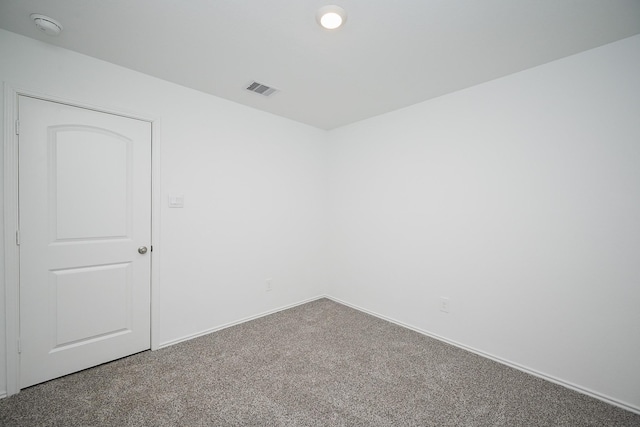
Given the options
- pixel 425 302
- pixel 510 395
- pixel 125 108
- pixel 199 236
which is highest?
pixel 125 108

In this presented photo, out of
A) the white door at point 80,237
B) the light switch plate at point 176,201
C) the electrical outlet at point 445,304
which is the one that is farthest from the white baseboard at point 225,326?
the electrical outlet at point 445,304

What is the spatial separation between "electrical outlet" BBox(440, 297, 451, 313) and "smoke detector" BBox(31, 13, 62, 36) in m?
3.77

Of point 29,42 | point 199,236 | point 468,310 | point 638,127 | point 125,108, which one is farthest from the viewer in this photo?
point 199,236

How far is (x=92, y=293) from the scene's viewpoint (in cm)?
217

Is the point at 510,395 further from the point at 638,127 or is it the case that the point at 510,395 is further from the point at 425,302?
the point at 638,127

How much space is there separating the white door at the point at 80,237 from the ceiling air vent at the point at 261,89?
1018mm

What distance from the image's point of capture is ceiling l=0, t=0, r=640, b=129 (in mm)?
1579

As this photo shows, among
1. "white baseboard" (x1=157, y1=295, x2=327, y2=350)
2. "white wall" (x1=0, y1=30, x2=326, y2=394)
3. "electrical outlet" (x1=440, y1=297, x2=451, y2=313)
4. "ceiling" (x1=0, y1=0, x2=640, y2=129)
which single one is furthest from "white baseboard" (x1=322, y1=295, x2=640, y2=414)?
"ceiling" (x1=0, y1=0, x2=640, y2=129)

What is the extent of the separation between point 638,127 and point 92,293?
415 centimetres

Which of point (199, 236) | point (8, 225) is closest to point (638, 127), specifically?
point (199, 236)

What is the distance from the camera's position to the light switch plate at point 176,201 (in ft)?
8.33

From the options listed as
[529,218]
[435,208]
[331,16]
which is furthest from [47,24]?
[529,218]

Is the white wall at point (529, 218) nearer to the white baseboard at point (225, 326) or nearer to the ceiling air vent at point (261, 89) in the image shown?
the white baseboard at point (225, 326)

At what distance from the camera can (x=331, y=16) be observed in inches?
64.2
